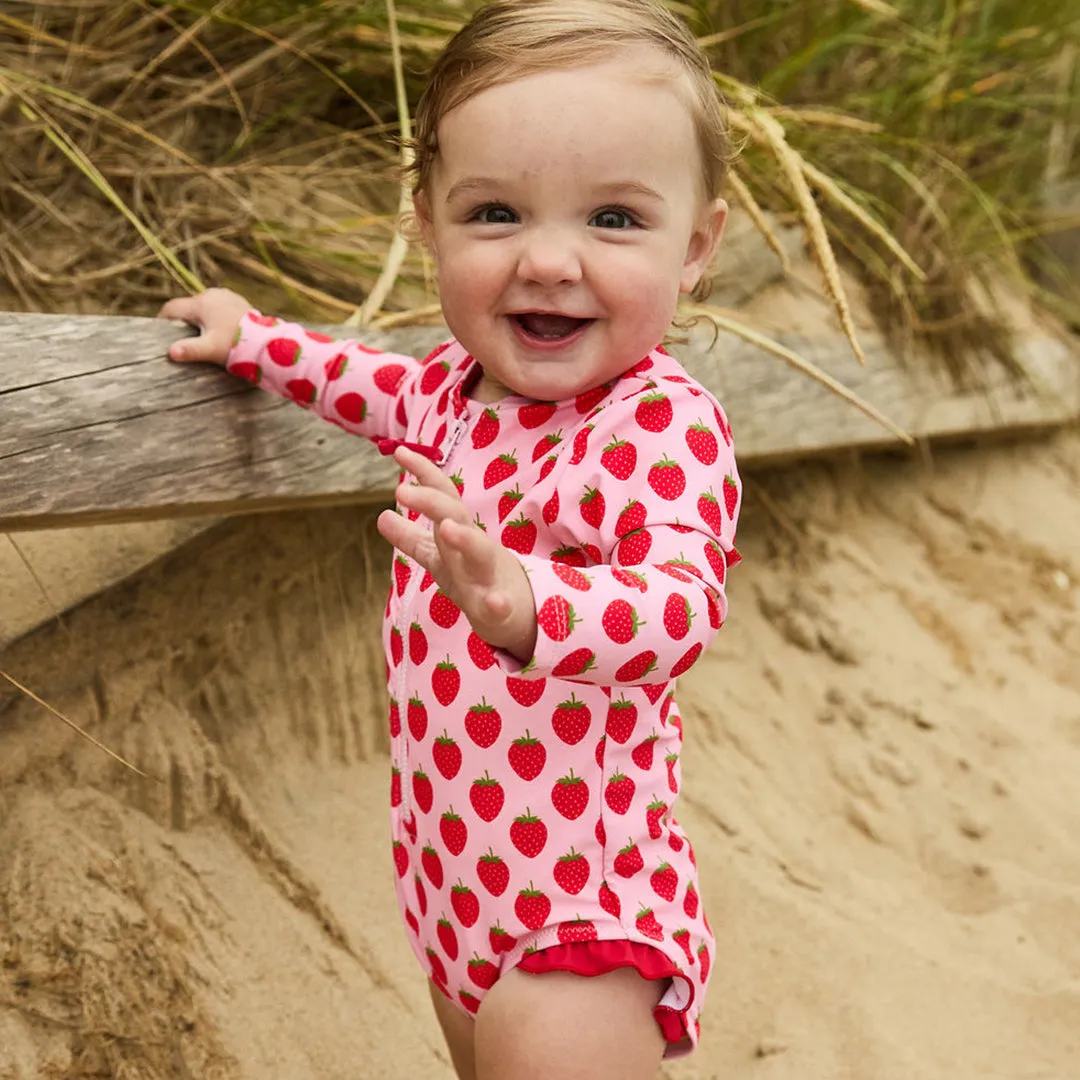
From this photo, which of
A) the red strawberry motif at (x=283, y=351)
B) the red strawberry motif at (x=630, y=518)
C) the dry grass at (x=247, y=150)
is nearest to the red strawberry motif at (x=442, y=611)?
the red strawberry motif at (x=630, y=518)

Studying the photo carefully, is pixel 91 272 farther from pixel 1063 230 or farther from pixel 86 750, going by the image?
pixel 1063 230

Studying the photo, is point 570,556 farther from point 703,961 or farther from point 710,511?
point 703,961

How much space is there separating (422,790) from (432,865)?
0.24 feet

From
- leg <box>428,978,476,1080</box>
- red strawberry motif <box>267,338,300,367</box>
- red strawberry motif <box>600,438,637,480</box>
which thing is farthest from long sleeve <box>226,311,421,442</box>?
leg <box>428,978,476,1080</box>

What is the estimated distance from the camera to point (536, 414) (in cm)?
125

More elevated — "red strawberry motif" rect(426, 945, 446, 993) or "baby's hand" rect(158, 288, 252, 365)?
"baby's hand" rect(158, 288, 252, 365)

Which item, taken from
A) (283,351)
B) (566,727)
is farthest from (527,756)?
(283,351)

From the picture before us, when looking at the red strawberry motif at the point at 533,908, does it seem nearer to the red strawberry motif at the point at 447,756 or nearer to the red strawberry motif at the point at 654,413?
the red strawberry motif at the point at 447,756

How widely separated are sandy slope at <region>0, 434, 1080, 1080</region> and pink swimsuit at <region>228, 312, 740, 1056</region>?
1.65 ft

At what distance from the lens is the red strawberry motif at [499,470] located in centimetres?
124

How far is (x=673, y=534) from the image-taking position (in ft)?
3.62

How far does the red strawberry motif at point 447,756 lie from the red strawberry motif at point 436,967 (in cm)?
21

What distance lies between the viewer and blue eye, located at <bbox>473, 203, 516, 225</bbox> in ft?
3.87

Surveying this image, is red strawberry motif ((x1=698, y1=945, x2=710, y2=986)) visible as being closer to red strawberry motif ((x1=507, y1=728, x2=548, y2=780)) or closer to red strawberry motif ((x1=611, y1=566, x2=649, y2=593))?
red strawberry motif ((x1=507, y1=728, x2=548, y2=780))
